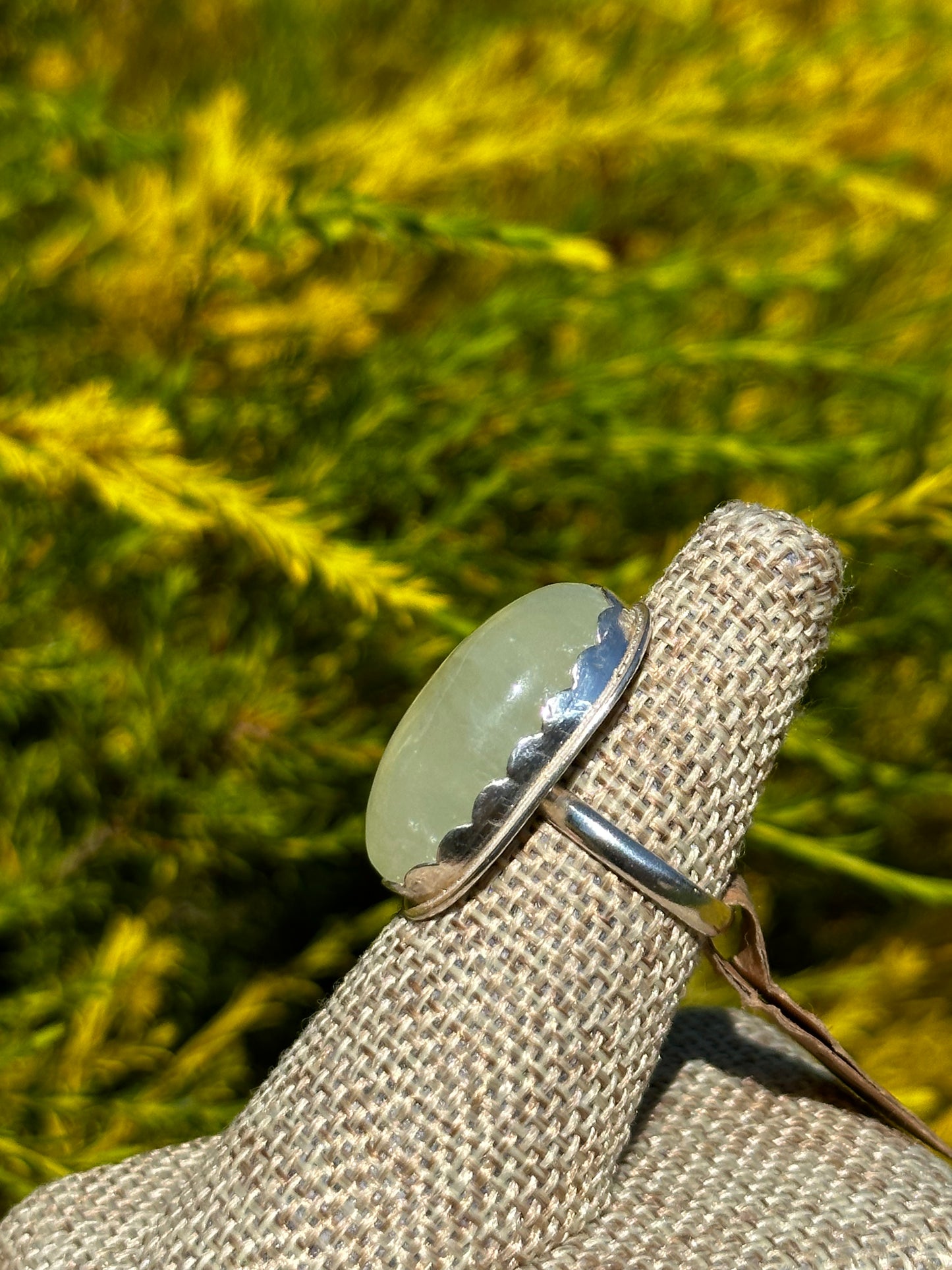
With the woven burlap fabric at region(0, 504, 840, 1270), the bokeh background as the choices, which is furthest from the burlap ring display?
the bokeh background

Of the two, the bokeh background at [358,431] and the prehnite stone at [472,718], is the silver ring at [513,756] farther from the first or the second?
the bokeh background at [358,431]

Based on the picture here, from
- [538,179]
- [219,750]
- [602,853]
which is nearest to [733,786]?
[602,853]

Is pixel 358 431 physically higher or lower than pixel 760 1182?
higher

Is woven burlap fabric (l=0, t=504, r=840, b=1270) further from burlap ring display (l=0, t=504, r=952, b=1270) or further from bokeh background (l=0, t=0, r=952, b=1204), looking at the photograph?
bokeh background (l=0, t=0, r=952, b=1204)

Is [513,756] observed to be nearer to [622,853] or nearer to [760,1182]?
[622,853]

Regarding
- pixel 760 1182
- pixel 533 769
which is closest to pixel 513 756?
pixel 533 769

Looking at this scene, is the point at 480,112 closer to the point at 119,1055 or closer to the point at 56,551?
the point at 56,551
